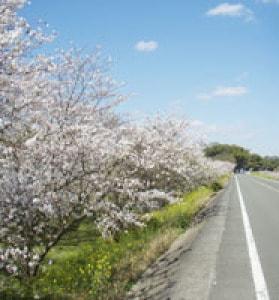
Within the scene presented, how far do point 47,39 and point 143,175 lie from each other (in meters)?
8.48

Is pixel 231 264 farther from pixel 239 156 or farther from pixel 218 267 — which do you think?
pixel 239 156

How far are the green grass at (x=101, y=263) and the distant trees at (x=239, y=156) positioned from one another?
11667 centimetres

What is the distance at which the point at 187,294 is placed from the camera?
28.2ft

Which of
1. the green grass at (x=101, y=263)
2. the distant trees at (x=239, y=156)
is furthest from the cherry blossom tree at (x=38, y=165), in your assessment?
the distant trees at (x=239, y=156)

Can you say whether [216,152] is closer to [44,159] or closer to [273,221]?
[273,221]

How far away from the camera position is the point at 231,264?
35.7 feet

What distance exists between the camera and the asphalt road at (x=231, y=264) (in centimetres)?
857

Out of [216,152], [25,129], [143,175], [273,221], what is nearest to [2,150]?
[25,129]

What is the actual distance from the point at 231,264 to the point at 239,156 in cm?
14581

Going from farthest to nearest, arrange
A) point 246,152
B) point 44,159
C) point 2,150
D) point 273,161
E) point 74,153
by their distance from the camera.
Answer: point 273,161 < point 246,152 < point 74,153 < point 44,159 < point 2,150

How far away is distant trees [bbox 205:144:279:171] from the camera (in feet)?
470

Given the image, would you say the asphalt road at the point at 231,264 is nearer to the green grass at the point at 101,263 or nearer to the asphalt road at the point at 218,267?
the asphalt road at the point at 218,267

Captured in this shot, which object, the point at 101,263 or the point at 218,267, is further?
the point at 101,263

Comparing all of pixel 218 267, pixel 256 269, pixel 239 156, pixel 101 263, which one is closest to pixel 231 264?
pixel 218 267
